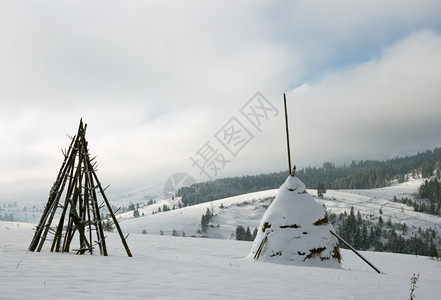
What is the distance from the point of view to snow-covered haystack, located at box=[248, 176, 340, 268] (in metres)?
11.6

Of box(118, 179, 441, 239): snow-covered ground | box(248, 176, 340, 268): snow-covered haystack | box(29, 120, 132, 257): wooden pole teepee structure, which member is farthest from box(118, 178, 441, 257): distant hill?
box(29, 120, 132, 257): wooden pole teepee structure

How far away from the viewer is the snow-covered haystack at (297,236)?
38.0 ft

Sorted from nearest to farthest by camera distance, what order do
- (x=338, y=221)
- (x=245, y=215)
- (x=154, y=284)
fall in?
(x=154, y=284) → (x=338, y=221) → (x=245, y=215)

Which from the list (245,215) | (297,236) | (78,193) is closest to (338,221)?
(245,215)

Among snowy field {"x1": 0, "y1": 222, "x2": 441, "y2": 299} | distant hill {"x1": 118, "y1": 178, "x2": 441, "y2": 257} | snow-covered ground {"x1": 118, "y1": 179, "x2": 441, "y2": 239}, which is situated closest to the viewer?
snowy field {"x1": 0, "y1": 222, "x2": 441, "y2": 299}

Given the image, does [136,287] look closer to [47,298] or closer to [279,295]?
[47,298]

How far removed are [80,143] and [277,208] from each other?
7.60 m

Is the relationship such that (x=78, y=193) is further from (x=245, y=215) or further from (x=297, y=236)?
(x=245, y=215)

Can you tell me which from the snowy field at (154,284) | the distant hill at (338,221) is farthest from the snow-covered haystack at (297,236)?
the distant hill at (338,221)

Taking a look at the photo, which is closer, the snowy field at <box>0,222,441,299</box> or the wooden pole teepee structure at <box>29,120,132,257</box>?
the snowy field at <box>0,222,441,299</box>

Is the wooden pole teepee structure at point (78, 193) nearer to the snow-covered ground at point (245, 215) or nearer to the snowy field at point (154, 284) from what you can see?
the snowy field at point (154, 284)

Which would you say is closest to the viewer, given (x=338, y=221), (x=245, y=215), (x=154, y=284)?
A: (x=154, y=284)

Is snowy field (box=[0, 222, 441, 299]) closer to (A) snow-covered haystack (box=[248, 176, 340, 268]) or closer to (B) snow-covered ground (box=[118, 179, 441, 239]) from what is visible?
(A) snow-covered haystack (box=[248, 176, 340, 268])

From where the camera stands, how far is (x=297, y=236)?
11828 millimetres
